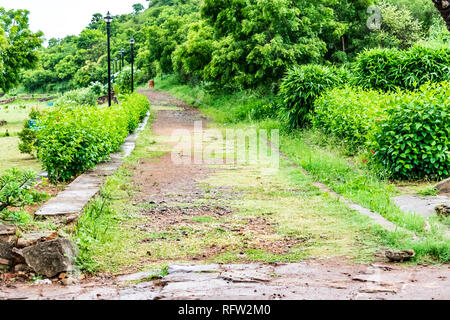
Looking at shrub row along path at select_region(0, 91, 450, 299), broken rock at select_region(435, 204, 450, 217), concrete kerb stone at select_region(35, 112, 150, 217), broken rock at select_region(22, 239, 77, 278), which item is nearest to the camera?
shrub row along path at select_region(0, 91, 450, 299)

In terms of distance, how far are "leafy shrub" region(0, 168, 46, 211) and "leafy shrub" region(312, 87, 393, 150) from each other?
5440mm

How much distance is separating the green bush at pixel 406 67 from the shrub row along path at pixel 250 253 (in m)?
7.37

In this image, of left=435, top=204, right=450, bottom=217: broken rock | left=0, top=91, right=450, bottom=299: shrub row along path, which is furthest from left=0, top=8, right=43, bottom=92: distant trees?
left=435, top=204, right=450, bottom=217: broken rock

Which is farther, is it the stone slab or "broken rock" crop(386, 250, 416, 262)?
the stone slab

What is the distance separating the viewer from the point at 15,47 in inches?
1314

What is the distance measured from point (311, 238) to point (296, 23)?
15.5 meters

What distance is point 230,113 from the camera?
21.6 metres

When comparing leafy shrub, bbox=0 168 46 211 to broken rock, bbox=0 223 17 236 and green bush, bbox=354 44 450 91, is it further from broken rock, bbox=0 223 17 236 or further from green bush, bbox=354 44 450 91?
green bush, bbox=354 44 450 91

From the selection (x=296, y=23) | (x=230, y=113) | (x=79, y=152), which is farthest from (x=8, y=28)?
(x=79, y=152)

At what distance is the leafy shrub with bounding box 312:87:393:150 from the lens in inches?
376

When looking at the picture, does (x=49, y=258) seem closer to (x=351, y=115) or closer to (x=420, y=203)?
(x=420, y=203)

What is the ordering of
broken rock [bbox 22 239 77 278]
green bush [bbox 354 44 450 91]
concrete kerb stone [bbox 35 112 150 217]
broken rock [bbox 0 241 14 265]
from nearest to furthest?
broken rock [bbox 22 239 77 278]
broken rock [bbox 0 241 14 265]
concrete kerb stone [bbox 35 112 150 217]
green bush [bbox 354 44 450 91]
